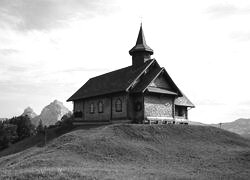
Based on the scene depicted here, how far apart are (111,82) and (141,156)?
18.4m

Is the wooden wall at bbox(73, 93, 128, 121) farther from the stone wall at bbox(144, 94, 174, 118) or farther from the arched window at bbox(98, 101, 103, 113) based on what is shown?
the stone wall at bbox(144, 94, 174, 118)

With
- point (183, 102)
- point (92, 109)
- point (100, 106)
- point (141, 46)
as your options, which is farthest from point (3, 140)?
point (183, 102)

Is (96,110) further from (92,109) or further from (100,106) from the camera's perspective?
(92,109)

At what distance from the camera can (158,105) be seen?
115ft

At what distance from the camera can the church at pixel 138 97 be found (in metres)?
34.1

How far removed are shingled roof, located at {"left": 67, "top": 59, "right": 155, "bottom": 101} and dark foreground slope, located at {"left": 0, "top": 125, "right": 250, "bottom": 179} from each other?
7538 mm

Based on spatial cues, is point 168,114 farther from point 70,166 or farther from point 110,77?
point 70,166

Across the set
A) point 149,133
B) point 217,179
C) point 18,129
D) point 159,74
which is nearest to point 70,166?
point 217,179

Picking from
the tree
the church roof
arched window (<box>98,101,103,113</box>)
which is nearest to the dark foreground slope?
the church roof

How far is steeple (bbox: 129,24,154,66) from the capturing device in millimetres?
39062

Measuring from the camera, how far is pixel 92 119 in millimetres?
40531

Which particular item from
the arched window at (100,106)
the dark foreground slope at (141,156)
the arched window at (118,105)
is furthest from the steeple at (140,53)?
the dark foreground slope at (141,156)

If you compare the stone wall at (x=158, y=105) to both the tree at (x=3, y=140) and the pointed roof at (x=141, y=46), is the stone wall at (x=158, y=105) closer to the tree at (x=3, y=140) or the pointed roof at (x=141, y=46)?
the pointed roof at (x=141, y=46)

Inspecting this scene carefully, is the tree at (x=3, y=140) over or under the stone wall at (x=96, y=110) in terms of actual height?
under
